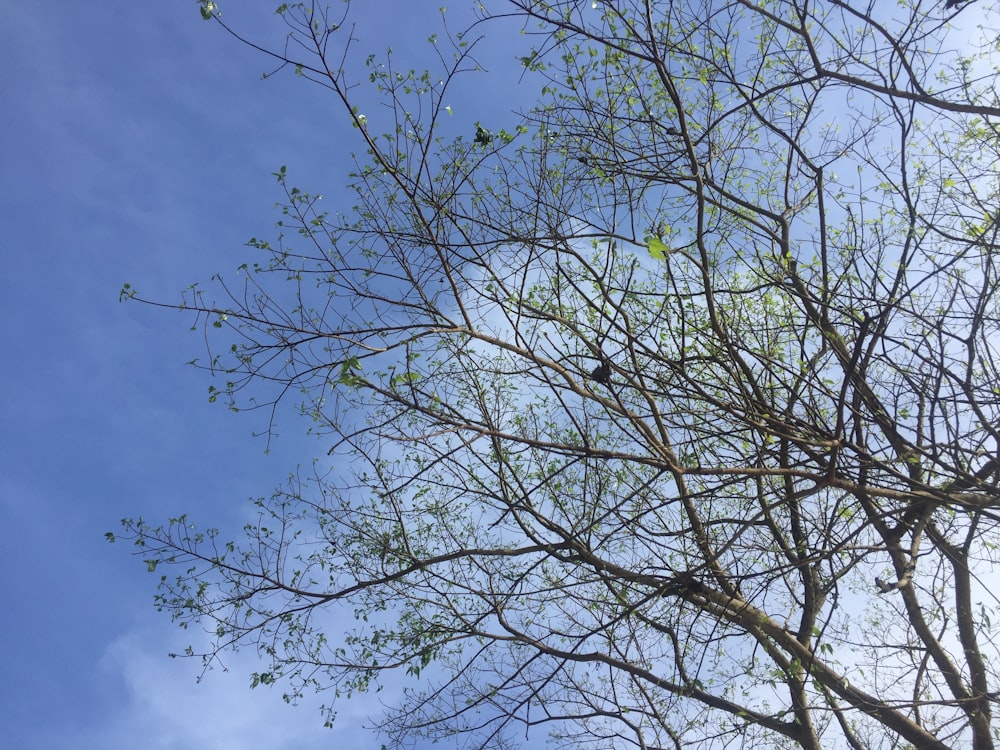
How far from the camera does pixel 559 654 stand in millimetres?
7121

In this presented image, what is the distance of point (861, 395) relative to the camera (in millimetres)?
3936

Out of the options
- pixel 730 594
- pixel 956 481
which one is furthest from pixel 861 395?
pixel 730 594

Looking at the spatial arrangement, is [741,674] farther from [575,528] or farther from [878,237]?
[878,237]

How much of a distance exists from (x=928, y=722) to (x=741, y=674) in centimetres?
190

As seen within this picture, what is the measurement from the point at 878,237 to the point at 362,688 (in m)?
6.07

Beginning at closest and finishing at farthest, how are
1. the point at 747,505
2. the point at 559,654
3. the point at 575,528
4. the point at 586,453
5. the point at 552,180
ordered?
1. the point at 586,453
2. the point at 552,180
3. the point at 575,528
4. the point at 747,505
5. the point at 559,654

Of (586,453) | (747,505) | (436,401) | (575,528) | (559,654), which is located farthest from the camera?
(559,654)

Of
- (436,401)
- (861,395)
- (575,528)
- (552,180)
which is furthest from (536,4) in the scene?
(575,528)

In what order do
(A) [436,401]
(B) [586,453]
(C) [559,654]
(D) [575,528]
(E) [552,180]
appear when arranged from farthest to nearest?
1. (C) [559,654]
2. (D) [575,528]
3. (E) [552,180]
4. (A) [436,401]
5. (B) [586,453]

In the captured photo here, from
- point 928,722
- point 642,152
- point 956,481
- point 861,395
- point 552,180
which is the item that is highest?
point 642,152

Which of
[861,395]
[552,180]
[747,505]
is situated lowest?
[861,395]

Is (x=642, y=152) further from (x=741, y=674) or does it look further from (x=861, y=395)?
(x=741, y=674)

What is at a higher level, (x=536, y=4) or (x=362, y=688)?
(x=536, y=4)

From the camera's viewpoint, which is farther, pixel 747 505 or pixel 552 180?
pixel 747 505
